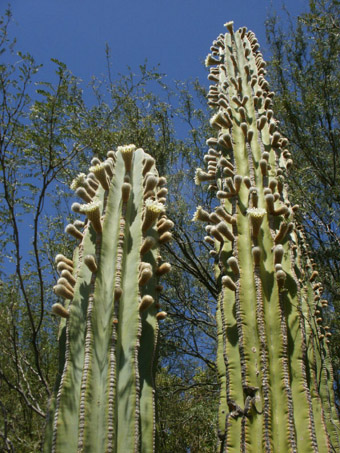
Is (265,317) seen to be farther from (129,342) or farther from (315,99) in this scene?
(315,99)

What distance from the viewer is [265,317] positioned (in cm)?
238

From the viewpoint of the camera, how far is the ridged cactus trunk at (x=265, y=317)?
6.88ft

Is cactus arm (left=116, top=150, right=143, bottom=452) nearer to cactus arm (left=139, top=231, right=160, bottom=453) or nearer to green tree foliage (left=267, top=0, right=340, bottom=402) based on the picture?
cactus arm (left=139, top=231, right=160, bottom=453)

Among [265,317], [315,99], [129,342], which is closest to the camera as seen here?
[129,342]

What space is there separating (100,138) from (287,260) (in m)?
3.79

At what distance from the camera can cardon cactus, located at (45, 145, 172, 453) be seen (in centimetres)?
186

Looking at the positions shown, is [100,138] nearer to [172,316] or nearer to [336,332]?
[172,316]

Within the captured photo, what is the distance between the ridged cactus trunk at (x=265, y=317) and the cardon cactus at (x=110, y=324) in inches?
16.1

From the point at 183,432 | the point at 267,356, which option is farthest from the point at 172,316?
the point at 267,356

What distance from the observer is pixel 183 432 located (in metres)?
5.04

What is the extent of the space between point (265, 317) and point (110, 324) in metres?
0.82

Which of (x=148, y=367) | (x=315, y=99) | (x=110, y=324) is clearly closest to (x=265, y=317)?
(x=148, y=367)

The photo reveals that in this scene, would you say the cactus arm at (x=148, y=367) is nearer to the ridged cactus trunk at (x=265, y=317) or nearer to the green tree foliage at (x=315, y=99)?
the ridged cactus trunk at (x=265, y=317)

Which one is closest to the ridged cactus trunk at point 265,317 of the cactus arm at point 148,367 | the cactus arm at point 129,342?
the cactus arm at point 148,367
